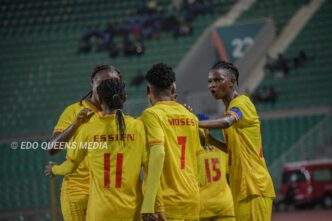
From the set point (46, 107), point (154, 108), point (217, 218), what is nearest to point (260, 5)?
point (46, 107)

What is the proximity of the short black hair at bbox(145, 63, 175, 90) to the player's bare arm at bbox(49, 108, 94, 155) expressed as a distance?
54 centimetres

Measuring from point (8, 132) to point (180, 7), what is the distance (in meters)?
5.84

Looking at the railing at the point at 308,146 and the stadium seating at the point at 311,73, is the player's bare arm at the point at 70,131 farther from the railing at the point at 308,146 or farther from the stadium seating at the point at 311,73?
the stadium seating at the point at 311,73

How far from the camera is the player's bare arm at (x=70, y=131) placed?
19.4ft

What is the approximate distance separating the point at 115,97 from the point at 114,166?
1.51 feet

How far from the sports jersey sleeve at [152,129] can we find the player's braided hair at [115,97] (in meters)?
0.18

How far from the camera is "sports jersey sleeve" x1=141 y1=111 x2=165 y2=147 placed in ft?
18.1

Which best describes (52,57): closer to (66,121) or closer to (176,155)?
(66,121)

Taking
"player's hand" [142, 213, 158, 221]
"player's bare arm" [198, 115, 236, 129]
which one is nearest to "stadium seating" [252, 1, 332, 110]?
"player's bare arm" [198, 115, 236, 129]

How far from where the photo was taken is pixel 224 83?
6.42 metres

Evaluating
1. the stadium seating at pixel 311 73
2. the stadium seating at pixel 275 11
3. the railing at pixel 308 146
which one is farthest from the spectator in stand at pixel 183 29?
the railing at pixel 308 146

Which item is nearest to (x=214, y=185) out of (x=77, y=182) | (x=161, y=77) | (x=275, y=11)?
(x=77, y=182)

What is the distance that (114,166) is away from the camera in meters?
5.49

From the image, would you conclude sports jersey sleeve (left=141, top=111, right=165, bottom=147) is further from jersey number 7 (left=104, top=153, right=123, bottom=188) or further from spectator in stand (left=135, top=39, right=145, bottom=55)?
spectator in stand (left=135, top=39, right=145, bottom=55)
